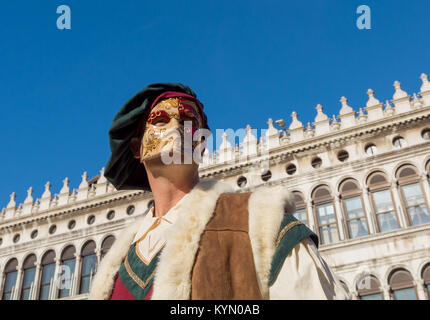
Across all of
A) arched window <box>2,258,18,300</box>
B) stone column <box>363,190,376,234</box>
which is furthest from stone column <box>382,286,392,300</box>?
arched window <box>2,258,18,300</box>

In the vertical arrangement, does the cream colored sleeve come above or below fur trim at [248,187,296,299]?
below

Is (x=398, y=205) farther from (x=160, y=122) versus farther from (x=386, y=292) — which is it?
(x=160, y=122)

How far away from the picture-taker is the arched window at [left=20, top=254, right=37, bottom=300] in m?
18.8

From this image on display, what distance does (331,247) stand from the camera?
14.4 meters

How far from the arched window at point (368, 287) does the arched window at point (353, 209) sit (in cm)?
143

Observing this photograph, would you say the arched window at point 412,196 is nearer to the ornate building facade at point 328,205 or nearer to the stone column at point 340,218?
the ornate building facade at point 328,205

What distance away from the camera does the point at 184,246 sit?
2.01 m

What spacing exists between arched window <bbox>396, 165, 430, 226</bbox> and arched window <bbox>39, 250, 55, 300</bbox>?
13797 millimetres

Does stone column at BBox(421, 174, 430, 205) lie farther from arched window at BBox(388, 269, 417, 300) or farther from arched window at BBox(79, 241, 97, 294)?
arched window at BBox(79, 241, 97, 294)

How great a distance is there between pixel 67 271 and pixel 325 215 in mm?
10569

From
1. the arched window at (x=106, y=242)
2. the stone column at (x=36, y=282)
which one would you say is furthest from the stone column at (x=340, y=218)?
the stone column at (x=36, y=282)
